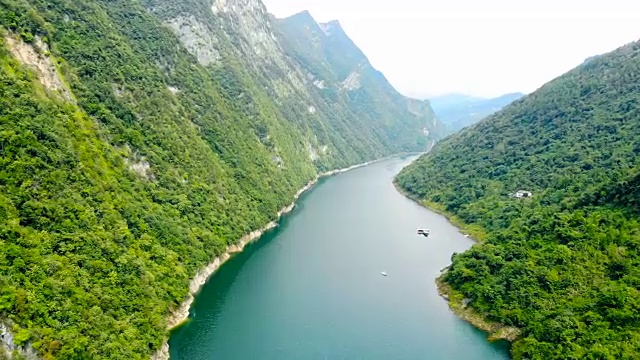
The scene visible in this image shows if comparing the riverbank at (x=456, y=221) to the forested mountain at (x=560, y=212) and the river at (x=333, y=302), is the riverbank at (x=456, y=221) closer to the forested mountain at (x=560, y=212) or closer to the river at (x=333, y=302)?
the forested mountain at (x=560, y=212)

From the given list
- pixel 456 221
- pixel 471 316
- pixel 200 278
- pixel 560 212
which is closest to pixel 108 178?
pixel 200 278

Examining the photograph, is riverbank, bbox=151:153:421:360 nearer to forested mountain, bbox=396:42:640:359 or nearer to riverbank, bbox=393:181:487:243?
forested mountain, bbox=396:42:640:359

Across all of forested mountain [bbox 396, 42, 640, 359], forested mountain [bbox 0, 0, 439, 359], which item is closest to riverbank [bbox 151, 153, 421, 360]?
forested mountain [bbox 0, 0, 439, 359]

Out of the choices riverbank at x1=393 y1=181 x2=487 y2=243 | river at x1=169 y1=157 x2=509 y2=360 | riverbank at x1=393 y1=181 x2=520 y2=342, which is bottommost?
riverbank at x1=393 y1=181 x2=487 y2=243

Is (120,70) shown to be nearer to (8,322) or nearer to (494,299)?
(8,322)

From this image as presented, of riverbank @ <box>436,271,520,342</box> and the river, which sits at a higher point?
the river

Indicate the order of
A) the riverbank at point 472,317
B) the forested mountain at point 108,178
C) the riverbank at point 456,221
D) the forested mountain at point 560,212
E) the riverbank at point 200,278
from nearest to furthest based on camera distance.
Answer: the forested mountain at point 108,178 < the forested mountain at point 560,212 < the riverbank at point 200,278 < the riverbank at point 472,317 < the riverbank at point 456,221

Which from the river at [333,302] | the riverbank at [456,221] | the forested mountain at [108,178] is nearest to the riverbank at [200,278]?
the river at [333,302]
